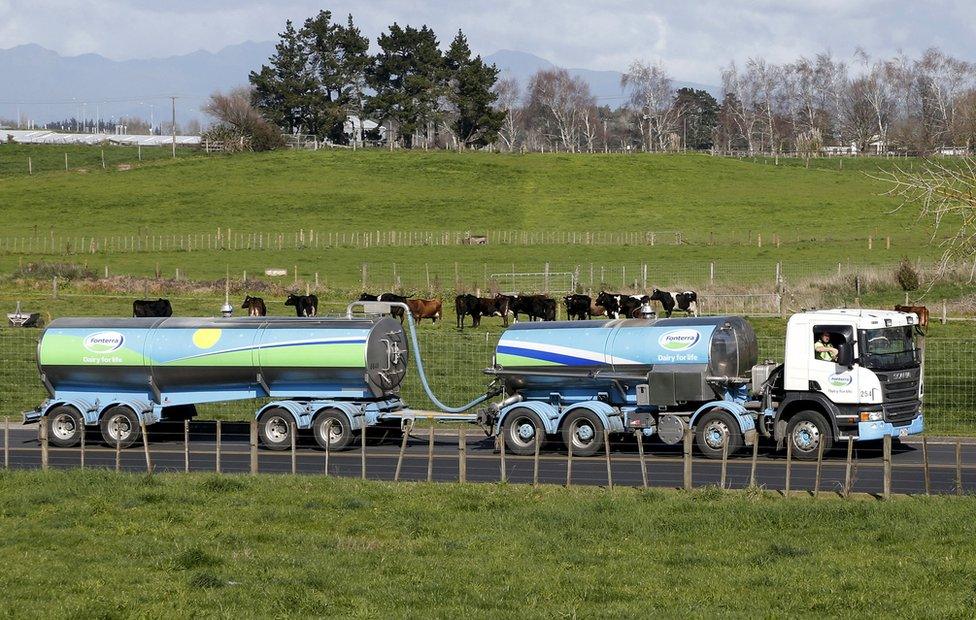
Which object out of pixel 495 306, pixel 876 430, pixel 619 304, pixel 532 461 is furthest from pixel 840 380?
→ pixel 495 306

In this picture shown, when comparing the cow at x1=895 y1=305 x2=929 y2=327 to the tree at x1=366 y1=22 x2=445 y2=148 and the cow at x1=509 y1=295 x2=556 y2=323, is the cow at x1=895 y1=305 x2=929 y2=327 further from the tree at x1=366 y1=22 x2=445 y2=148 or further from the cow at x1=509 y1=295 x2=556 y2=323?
the tree at x1=366 y1=22 x2=445 y2=148

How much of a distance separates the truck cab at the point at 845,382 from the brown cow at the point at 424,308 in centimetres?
2456

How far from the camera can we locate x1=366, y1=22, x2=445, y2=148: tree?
143250 mm

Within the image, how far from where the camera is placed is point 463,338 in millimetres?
44562

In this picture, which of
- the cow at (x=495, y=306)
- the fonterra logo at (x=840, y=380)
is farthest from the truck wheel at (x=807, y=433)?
the cow at (x=495, y=306)

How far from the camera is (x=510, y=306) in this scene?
5003 centimetres

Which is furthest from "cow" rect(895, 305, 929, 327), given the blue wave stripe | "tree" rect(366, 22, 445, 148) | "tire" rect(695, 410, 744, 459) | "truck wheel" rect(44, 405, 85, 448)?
"tree" rect(366, 22, 445, 148)

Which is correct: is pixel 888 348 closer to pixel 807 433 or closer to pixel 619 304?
pixel 807 433

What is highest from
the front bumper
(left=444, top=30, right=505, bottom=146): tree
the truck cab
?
(left=444, top=30, right=505, bottom=146): tree

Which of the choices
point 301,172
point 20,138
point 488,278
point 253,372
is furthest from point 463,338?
point 20,138

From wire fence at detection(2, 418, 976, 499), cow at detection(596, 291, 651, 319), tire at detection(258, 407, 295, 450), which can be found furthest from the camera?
cow at detection(596, 291, 651, 319)

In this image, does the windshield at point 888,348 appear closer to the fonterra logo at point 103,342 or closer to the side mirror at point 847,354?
the side mirror at point 847,354

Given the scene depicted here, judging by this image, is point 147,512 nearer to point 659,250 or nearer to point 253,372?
point 253,372

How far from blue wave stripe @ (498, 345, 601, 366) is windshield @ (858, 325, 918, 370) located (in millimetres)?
5781
